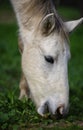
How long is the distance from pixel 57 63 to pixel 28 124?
2.61ft

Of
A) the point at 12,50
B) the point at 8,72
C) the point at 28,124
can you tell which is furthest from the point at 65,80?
the point at 12,50

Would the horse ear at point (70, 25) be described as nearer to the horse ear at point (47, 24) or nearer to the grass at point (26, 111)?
the horse ear at point (47, 24)

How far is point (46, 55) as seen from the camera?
5520 millimetres

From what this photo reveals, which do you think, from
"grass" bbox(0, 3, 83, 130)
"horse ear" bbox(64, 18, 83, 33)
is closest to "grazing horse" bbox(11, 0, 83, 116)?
"horse ear" bbox(64, 18, 83, 33)

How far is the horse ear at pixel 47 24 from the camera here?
5.42 metres

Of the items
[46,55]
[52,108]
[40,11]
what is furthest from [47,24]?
[52,108]

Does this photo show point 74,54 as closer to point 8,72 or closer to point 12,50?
point 12,50

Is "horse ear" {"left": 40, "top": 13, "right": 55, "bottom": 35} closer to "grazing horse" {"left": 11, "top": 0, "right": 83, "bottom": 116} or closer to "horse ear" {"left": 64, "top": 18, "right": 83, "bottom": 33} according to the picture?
"grazing horse" {"left": 11, "top": 0, "right": 83, "bottom": 116}

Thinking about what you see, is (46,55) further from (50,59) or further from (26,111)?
(26,111)

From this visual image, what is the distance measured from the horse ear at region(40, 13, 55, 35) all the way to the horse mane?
7 centimetres

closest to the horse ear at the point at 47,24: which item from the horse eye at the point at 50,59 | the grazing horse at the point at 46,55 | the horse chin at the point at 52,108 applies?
the grazing horse at the point at 46,55

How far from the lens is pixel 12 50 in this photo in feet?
40.4

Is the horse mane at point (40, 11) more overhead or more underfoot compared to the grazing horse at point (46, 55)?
more overhead

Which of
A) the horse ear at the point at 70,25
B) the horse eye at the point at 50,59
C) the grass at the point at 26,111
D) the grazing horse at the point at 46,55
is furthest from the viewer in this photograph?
the horse ear at the point at 70,25
